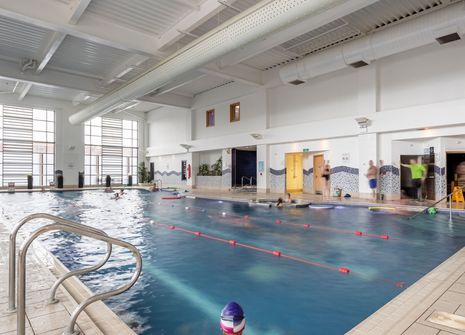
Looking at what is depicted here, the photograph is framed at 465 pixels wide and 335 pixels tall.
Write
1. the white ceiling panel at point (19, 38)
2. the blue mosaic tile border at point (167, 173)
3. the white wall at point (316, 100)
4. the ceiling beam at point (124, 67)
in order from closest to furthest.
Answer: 1. the white ceiling panel at point (19, 38)
2. the white wall at point (316, 100)
3. the ceiling beam at point (124, 67)
4. the blue mosaic tile border at point (167, 173)

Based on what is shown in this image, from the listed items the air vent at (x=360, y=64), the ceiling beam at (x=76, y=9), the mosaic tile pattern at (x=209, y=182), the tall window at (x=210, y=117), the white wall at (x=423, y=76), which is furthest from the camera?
the tall window at (x=210, y=117)

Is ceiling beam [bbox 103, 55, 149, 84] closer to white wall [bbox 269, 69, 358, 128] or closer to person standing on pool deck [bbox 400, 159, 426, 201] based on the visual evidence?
white wall [bbox 269, 69, 358, 128]

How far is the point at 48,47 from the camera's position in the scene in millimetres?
11172

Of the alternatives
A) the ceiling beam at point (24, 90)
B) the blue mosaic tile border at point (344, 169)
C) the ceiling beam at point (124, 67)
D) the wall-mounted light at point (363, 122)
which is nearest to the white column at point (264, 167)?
the blue mosaic tile border at point (344, 169)

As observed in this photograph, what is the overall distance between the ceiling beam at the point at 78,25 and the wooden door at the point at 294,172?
815 cm

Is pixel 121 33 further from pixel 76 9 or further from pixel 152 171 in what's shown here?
pixel 152 171

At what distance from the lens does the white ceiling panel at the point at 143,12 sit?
8250mm

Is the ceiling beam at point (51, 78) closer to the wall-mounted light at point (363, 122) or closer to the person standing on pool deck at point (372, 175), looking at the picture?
the wall-mounted light at point (363, 122)

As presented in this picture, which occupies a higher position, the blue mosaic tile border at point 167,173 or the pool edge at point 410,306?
the blue mosaic tile border at point 167,173

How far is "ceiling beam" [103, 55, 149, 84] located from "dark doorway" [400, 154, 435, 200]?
422 inches

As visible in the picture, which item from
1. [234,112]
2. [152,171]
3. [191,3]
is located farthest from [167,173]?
[191,3]

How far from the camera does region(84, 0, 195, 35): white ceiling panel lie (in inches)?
325

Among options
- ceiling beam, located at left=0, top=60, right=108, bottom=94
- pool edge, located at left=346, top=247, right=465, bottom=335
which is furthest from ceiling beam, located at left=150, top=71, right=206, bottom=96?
pool edge, located at left=346, top=247, right=465, bottom=335

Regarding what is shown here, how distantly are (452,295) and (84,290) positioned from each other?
340 cm
